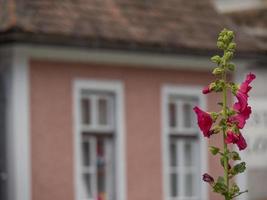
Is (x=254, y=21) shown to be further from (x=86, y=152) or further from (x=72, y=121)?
(x=72, y=121)

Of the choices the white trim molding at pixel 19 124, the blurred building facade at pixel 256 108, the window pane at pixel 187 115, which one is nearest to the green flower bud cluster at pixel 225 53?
the white trim molding at pixel 19 124

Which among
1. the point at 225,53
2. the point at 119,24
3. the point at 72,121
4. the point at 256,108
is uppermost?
the point at 119,24

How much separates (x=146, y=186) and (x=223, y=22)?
9.17ft

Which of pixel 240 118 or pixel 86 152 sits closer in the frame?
pixel 240 118

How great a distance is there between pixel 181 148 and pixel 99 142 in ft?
4.60

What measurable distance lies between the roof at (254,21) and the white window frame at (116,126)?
416cm

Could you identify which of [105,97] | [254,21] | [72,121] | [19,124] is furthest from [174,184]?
[254,21]

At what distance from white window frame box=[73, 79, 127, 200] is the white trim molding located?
2.43 ft

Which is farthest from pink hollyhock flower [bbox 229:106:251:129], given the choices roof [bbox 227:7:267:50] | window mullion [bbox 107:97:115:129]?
roof [bbox 227:7:267:50]

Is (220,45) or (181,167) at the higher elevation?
(181,167)

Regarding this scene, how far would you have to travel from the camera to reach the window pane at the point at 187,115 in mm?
13955

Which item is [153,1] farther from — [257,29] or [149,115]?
[257,29]

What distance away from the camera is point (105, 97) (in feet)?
42.5

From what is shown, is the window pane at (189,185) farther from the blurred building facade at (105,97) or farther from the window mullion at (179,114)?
Answer: the window mullion at (179,114)
